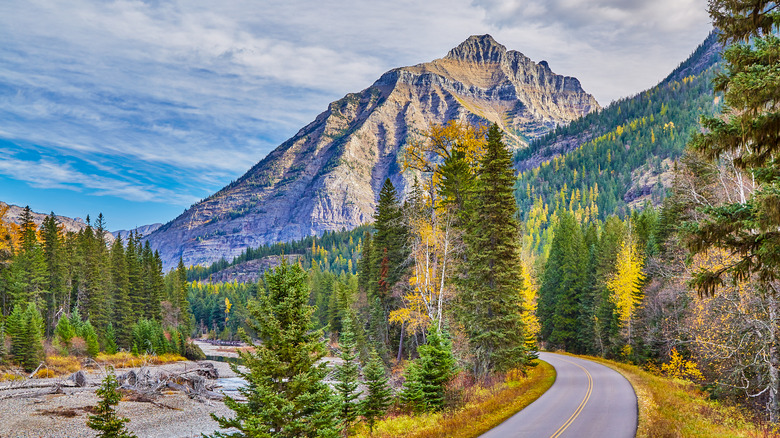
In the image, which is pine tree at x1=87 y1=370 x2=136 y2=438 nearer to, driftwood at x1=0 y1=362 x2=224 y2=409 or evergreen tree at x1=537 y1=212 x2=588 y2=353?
driftwood at x1=0 y1=362 x2=224 y2=409

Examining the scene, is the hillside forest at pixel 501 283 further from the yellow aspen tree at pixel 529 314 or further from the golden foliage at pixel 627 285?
the yellow aspen tree at pixel 529 314

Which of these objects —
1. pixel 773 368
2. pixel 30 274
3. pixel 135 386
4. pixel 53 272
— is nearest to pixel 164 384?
pixel 135 386

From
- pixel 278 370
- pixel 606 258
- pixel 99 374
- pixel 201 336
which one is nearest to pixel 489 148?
pixel 278 370

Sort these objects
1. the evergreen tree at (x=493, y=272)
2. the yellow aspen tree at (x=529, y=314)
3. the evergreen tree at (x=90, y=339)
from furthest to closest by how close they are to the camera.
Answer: the evergreen tree at (x=90, y=339) → the yellow aspen tree at (x=529, y=314) → the evergreen tree at (x=493, y=272)

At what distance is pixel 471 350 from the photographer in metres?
26.0

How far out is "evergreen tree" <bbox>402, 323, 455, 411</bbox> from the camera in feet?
63.0

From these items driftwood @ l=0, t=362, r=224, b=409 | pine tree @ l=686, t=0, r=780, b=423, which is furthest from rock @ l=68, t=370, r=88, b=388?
pine tree @ l=686, t=0, r=780, b=423

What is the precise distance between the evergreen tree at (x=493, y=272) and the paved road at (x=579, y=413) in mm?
3320

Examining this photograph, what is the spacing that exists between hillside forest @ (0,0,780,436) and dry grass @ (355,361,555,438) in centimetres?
94

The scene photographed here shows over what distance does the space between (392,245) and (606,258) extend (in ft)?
83.1

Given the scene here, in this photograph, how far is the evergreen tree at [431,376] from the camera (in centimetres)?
1919

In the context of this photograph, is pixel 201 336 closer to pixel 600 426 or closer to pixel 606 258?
pixel 606 258

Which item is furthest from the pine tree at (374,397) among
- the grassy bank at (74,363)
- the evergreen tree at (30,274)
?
the evergreen tree at (30,274)

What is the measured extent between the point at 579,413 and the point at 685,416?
155 inches
